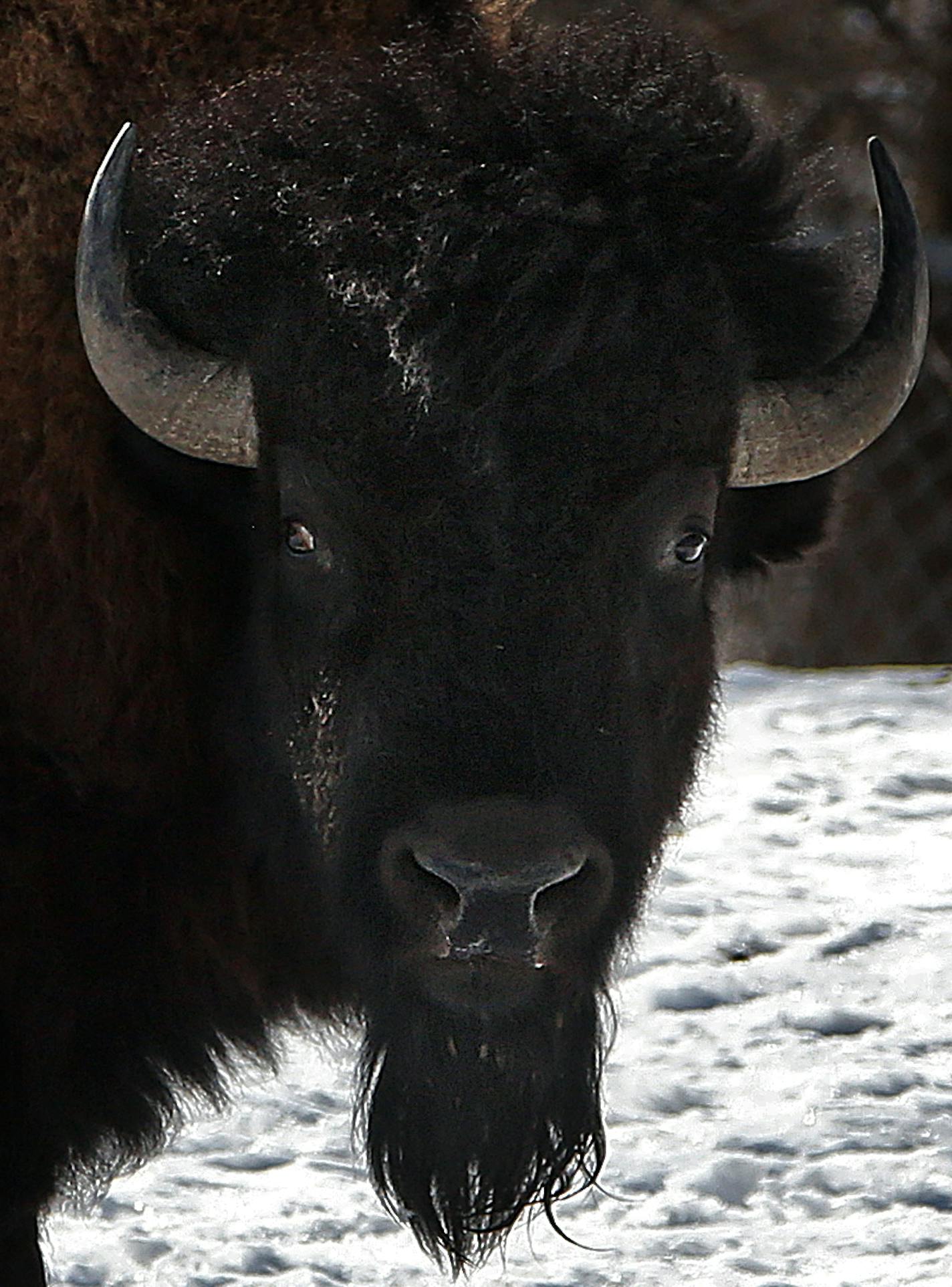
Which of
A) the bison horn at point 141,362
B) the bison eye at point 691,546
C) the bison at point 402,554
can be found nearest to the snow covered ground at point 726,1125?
the bison at point 402,554

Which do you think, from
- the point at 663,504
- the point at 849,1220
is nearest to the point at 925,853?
the point at 849,1220

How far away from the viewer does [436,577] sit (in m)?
2.65

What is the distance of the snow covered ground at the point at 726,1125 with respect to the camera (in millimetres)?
3562

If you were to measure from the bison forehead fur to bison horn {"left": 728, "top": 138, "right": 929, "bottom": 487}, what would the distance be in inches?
2.4

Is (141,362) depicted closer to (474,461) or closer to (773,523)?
(474,461)

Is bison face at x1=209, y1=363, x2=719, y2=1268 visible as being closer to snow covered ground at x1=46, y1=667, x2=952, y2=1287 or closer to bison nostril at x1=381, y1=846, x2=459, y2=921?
bison nostril at x1=381, y1=846, x2=459, y2=921

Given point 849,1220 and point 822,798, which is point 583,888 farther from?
point 822,798

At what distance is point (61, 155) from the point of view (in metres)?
3.05

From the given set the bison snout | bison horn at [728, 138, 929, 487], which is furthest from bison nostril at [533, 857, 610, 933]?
bison horn at [728, 138, 929, 487]

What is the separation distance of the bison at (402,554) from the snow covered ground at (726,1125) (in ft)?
1.41

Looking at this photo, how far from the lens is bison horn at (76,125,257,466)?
275cm

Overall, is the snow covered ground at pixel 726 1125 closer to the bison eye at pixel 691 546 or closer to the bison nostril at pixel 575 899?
the bison eye at pixel 691 546

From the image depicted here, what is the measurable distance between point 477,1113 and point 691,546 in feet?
2.64

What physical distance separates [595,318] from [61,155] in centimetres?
88
